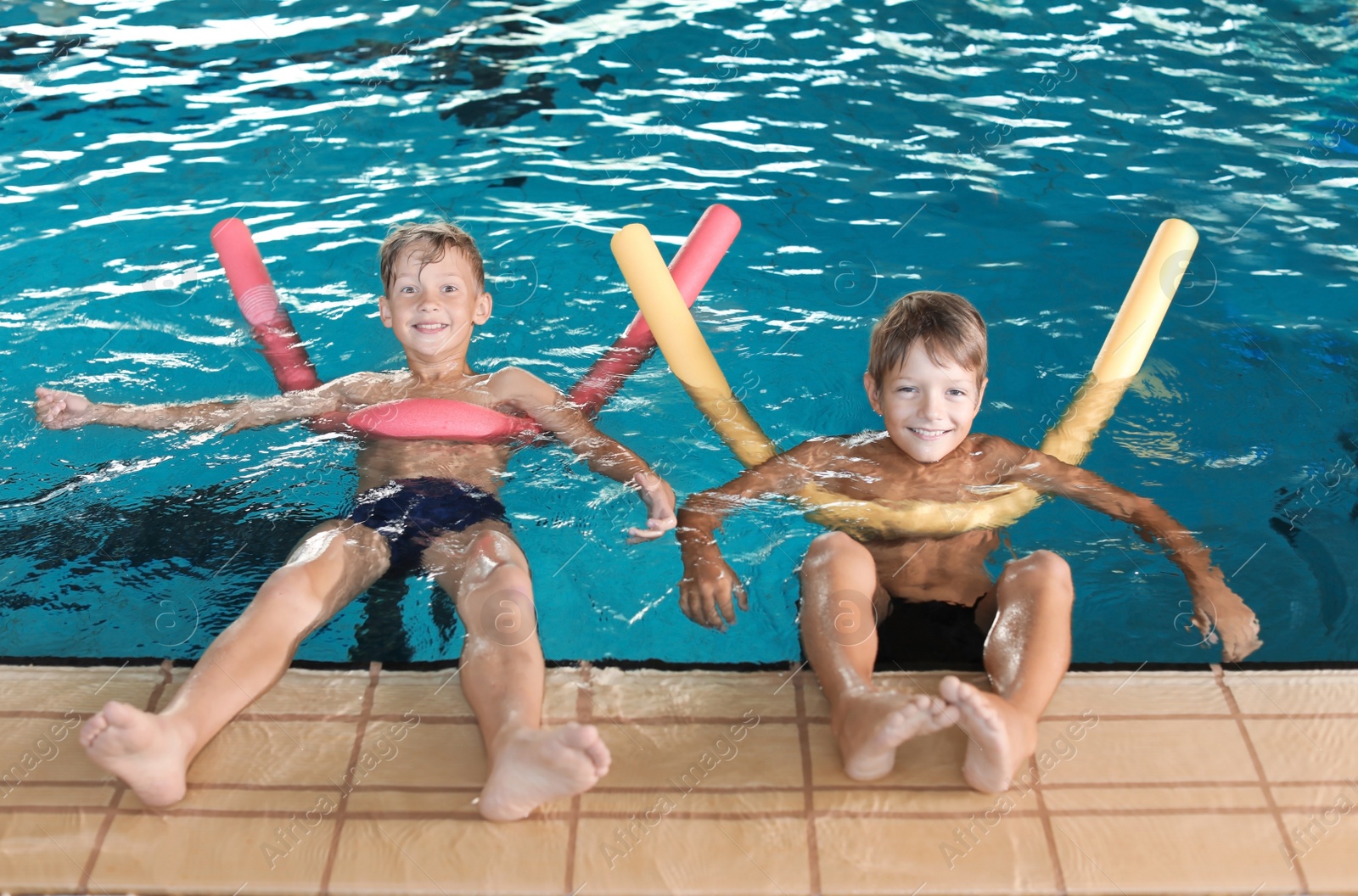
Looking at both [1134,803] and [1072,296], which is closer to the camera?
[1134,803]

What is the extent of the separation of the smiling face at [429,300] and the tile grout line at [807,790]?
4.97ft

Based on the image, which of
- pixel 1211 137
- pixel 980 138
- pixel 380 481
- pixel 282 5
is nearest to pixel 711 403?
pixel 380 481

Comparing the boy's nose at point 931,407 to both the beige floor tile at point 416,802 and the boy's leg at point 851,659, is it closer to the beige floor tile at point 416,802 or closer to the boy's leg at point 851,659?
the boy's leg at point 851,659

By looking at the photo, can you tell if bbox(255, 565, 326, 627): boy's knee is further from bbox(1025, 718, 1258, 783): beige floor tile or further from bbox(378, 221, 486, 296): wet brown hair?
bbox(1025, 718, 1258, 783): beige floor tile

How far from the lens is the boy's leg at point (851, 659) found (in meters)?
1.91

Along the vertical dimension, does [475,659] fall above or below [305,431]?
above

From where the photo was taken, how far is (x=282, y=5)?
7395 millimetres

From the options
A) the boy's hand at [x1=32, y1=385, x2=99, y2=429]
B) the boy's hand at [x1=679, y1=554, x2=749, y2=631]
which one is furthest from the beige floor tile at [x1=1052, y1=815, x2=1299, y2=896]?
the boy's hand at [x1=32, y1=385, x2=99, y2=429]

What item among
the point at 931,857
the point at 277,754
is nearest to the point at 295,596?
the point at 277,754

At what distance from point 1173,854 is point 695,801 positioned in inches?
35.0

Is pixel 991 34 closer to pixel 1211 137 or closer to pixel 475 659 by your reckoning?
pixel 1211 137

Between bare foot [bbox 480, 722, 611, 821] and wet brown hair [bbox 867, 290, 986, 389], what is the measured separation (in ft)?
4.42

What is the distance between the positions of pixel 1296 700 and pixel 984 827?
0.82 meters

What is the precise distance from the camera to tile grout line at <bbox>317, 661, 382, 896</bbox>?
196cm
